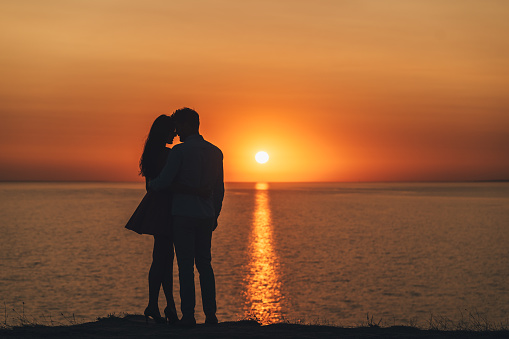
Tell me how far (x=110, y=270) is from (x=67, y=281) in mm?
4045

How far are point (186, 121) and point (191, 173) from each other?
0.69 meters

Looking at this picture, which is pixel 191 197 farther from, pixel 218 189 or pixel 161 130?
pixel 161 130

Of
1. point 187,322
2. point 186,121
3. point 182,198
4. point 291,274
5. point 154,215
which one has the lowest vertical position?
point 291,274

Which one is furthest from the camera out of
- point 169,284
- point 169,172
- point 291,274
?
point 291,274

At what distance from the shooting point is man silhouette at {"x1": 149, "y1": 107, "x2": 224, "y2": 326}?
25.5 feet

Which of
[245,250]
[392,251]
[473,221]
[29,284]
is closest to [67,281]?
[29,284]

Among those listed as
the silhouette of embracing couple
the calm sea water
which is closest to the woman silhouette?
the silhouette of embracing couple

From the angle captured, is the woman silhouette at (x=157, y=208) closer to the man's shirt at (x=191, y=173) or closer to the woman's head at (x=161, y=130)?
the woman's head at (x=161, y=130)

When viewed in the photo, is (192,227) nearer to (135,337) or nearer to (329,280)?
(135,337)

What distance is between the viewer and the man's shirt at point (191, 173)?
7703 mm

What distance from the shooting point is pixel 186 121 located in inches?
312

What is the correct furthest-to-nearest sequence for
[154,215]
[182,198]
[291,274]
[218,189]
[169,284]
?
[291,274]
[169,284]
[218,189]
[154,215]
[182,198]

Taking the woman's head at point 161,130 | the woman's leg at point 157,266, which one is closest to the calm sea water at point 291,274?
the woman's leg at point 157,266

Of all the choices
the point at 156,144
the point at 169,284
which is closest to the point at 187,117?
the point at 156,144
